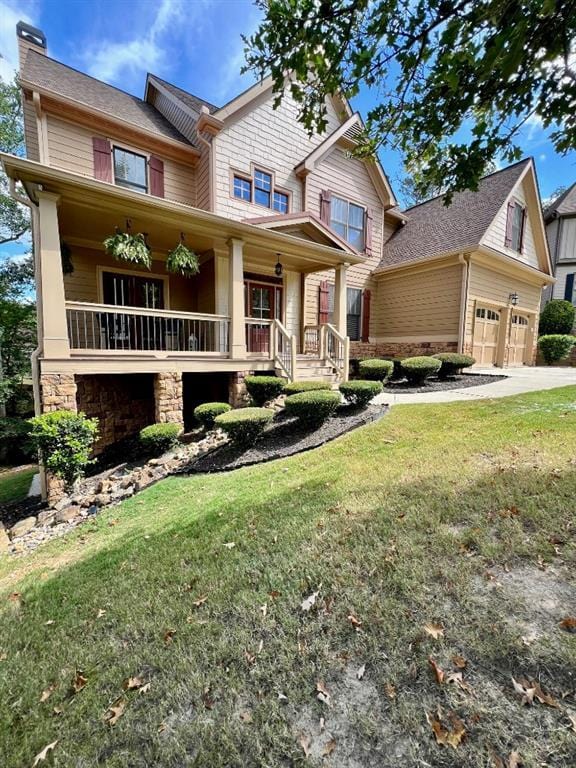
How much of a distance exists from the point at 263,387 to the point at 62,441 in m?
3.98

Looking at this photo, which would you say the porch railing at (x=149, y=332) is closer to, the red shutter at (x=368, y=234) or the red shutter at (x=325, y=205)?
the red shutter at (x=325, y=205)

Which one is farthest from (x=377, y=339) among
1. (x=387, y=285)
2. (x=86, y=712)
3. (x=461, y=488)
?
(x=86, y=712)

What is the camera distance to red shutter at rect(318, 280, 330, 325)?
12430 mm

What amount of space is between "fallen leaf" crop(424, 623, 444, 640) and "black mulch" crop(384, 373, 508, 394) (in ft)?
26.0

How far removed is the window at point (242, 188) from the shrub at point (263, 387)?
624 cm

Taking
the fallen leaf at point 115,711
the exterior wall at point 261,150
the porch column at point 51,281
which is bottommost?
the fallen leaf at point 115,711

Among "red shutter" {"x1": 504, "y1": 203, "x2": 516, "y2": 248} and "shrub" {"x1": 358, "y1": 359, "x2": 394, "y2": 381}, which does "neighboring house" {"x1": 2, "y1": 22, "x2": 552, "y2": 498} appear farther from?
"shrub" {"x1": 358, "y1": 359, "x2": 394, "y2": 381}

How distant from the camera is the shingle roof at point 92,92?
351 inches

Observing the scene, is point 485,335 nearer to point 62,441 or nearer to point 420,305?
point 420,305

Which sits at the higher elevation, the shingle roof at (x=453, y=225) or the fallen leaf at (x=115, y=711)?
the shingle roof at (x=453, y=225)

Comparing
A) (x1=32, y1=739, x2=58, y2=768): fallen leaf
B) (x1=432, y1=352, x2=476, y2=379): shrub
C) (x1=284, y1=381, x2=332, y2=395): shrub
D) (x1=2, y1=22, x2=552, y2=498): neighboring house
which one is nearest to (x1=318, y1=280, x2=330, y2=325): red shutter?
(x1=2, y1=22, x2=552, y2=498): neighboring house

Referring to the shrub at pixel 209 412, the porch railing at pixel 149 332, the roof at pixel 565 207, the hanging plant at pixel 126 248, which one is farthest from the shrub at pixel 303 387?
the roof at pixel 565 207

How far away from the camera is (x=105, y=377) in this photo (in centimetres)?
893

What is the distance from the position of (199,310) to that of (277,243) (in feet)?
11.1
